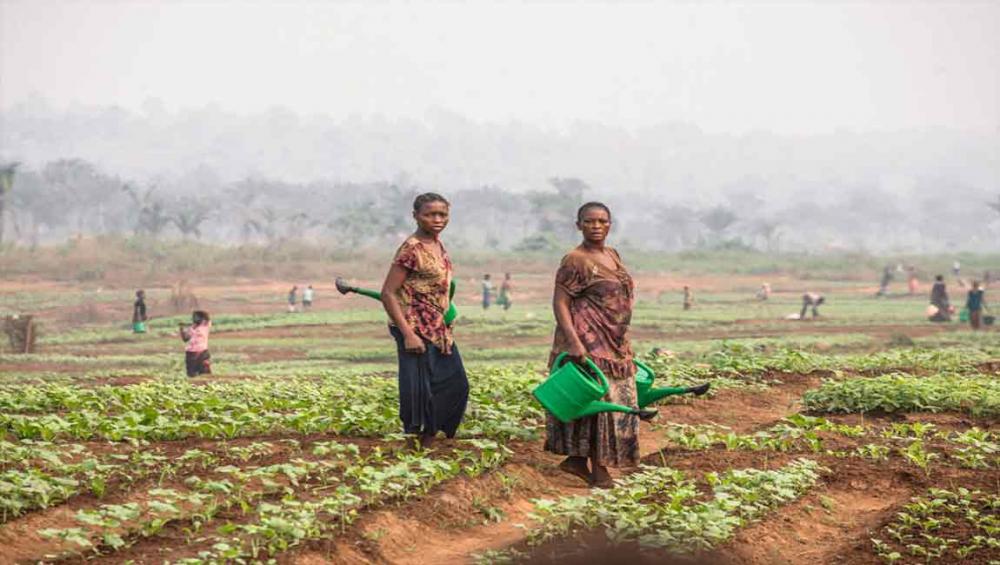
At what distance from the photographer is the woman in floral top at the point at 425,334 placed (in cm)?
871

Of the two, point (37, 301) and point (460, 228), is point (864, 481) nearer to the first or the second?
point (37, 301)

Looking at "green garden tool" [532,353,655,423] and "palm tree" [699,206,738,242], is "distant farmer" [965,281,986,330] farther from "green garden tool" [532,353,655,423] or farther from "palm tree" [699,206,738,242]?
"palm tree" [699,206,738,242]

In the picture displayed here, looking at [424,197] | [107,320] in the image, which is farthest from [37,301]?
[424,197]

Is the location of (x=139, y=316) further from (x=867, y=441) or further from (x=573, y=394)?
(x=573, y=394)

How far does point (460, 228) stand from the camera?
130125 mm

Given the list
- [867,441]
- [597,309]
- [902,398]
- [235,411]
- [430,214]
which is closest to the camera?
[597,309]

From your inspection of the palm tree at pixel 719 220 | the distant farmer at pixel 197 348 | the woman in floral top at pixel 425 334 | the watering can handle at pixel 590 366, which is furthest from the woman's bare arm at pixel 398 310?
the palm tree at pixel 719 220

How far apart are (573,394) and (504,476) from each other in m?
0.74

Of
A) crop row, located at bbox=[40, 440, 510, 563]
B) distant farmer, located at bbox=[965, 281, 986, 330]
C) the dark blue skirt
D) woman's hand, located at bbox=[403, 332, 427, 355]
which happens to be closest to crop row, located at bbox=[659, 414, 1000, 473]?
the dark blue skirt

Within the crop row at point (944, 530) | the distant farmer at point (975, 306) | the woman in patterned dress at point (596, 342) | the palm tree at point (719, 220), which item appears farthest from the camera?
the palm tree at point (719, 220)

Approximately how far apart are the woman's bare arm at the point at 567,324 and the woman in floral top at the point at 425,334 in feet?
2.96

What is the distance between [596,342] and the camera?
8188mm

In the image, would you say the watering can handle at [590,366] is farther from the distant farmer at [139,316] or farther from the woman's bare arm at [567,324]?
the distant farmer at [139,316]

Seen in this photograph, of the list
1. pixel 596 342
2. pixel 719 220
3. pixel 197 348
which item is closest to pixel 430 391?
pixel 596 342
